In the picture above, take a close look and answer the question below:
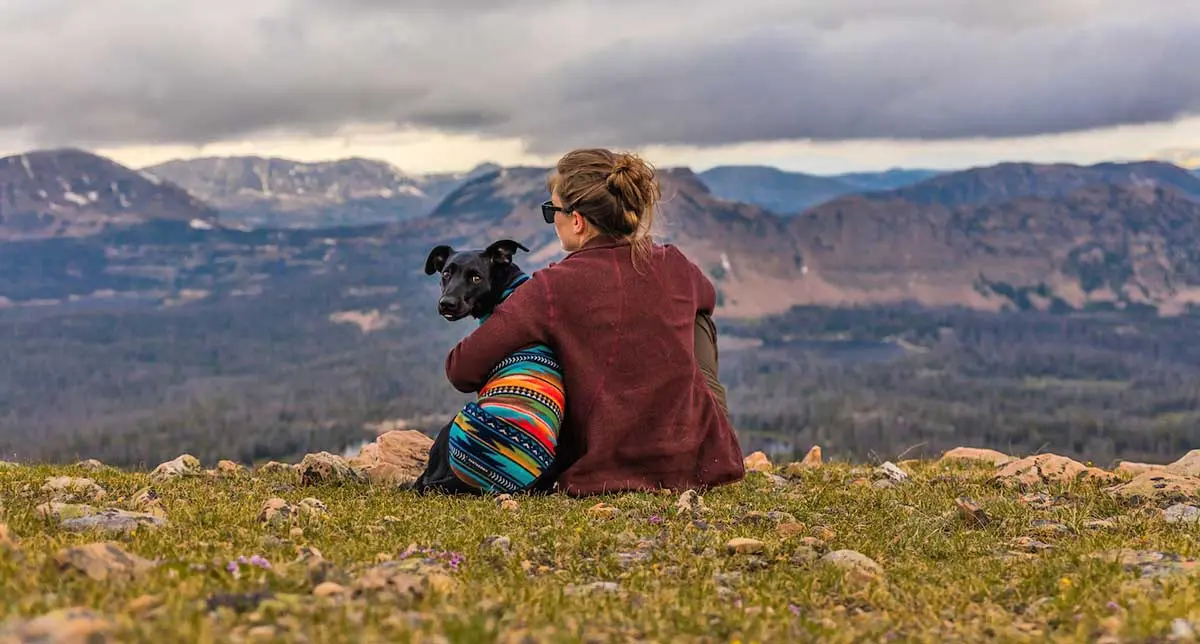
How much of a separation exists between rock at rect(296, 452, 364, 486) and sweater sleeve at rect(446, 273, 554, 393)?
10.5ft

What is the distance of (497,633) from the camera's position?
4.96 m

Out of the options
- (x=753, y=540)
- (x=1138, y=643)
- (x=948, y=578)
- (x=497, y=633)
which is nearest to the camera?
(x=497, y=633)

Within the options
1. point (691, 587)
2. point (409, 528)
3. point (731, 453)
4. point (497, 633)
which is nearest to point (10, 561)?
point (497, 633)

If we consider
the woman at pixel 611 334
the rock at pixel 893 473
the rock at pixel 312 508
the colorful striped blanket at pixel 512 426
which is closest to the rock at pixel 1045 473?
the rock at pixel 893 473

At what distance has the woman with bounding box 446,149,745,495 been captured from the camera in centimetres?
1103

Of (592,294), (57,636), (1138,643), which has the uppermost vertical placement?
(592,294)

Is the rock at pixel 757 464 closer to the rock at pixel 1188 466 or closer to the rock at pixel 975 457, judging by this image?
the rock at pixel 975 457

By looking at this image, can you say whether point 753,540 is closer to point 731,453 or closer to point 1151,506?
point 731,453

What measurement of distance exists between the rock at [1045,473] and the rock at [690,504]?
502cm

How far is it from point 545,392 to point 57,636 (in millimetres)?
7009

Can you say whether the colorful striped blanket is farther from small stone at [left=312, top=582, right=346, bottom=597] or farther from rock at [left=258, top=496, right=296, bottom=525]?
small stone at [left=312, top=582, right=346, bottom=597]

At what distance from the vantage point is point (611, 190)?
11.1 metres

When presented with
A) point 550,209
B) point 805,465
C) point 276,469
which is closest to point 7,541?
point 550,209

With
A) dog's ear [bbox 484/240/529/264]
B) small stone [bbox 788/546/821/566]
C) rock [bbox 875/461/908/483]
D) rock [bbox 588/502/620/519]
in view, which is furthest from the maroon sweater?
rock [bbox 875/461/908/483]
